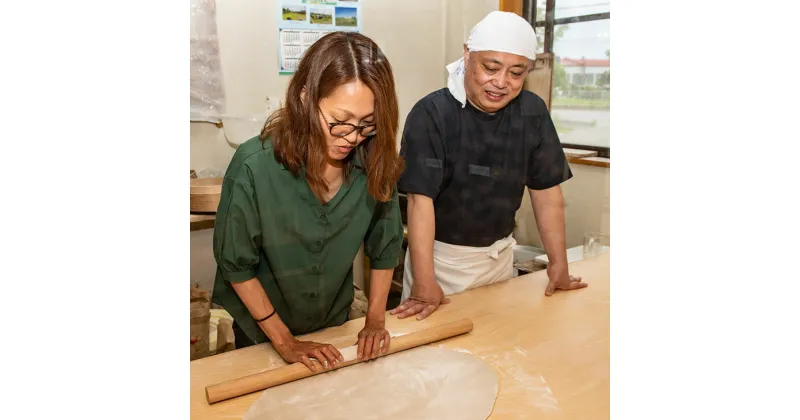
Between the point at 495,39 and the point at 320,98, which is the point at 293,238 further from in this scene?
the point at 495,39

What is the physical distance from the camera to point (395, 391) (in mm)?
839

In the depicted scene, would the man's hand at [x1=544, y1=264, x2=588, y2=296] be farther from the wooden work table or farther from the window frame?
the window frame

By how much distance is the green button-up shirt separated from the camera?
0.72 meters

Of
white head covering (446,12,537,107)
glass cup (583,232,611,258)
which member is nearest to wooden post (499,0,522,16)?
white head covering (446,12,537,107)

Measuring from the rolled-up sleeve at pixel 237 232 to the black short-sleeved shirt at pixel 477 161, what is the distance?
20 cm

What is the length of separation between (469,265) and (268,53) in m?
0.42

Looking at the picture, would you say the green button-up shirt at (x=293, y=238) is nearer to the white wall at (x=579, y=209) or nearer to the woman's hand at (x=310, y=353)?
the woman's hand at (x=310, y=353)

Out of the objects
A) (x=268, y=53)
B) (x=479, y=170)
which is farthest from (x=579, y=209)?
(x=268, y=53)

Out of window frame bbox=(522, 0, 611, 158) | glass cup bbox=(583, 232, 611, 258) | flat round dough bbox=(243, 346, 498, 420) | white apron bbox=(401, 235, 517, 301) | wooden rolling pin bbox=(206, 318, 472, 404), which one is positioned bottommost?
flat round dough bbox=(243, 346, 498, 420)

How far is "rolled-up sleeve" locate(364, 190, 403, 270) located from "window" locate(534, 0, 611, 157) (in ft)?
0.89
